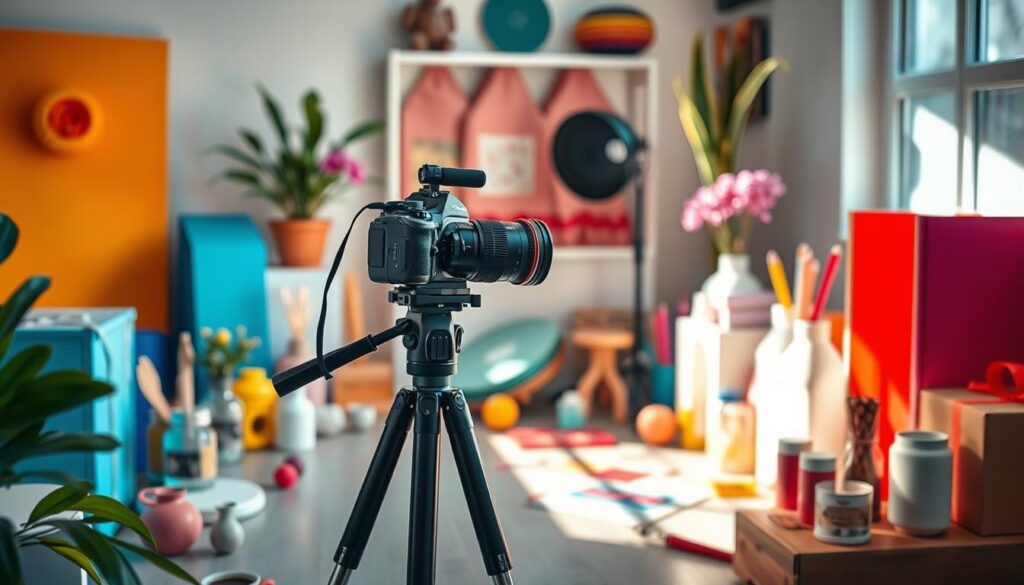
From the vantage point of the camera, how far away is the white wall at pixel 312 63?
464 centimetres

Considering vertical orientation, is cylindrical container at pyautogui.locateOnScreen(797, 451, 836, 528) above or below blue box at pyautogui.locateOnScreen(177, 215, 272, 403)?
below

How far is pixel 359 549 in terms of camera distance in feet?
7.13

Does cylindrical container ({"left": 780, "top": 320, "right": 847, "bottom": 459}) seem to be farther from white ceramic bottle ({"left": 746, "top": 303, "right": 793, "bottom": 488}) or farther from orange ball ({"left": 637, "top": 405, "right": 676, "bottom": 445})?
orange ball ({"left": 637, "top": 405, "right": 676, "bottom": 445})

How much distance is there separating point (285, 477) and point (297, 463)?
0.14 metres

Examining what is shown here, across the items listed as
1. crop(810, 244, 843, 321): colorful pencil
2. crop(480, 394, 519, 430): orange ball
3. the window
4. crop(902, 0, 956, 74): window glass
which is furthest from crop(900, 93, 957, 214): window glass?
crop(480, 394, 519, 430): orange ball

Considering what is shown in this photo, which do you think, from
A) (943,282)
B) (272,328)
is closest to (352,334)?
(272,328)

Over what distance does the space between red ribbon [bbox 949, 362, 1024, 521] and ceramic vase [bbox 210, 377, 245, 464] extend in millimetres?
2234

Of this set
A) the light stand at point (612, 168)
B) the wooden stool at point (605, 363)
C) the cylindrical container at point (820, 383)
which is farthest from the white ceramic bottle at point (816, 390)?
the wooden stool at point (605, 363)

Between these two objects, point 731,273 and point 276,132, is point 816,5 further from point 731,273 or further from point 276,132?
point 276,132

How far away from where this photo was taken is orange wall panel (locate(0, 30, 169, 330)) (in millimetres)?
4570

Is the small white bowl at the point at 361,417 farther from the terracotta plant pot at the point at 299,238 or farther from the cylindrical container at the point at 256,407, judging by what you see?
the terracotta plant pot at the point at 299,238

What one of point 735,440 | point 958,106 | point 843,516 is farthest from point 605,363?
point 843,516

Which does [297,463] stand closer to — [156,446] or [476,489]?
[156,446]

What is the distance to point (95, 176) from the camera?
4652 mm
